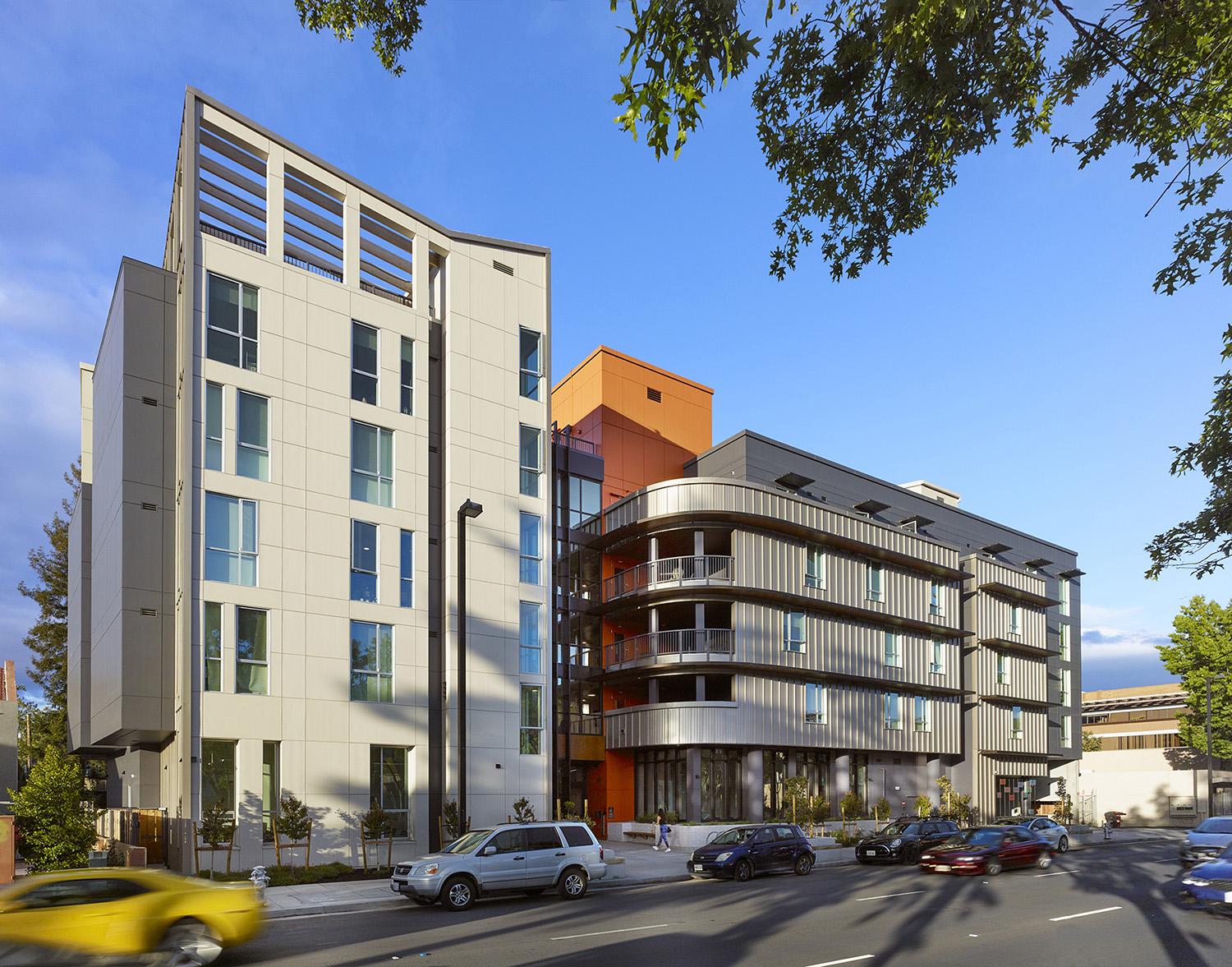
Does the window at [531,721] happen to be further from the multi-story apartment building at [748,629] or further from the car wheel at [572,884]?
the car wheel at [572,884]

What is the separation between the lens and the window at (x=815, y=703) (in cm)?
4316

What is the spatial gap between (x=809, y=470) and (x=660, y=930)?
36362 millimetres

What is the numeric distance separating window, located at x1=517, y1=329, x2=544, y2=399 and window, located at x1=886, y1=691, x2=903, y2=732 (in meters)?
25.6

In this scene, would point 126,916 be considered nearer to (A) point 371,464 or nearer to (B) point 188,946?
(B) point 188,946

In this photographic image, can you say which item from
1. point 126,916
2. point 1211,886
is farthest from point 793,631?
point 126,916

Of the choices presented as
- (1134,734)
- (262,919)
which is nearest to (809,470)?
(262,919)

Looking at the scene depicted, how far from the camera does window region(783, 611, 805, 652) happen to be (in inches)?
1674

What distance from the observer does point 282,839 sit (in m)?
26.4

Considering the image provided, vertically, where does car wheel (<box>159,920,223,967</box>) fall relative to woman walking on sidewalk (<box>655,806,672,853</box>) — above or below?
above

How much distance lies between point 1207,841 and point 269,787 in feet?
89.8

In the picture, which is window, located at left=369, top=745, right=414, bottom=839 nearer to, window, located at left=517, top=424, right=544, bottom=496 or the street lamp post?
the street lamp post

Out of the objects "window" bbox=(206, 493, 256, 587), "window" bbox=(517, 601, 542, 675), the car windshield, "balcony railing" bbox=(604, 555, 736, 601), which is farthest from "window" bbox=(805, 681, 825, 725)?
"window" bbox=(206, 493, 256, 587)

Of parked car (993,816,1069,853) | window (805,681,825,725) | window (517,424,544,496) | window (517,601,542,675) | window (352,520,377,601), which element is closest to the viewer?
window (352,520,377,601)

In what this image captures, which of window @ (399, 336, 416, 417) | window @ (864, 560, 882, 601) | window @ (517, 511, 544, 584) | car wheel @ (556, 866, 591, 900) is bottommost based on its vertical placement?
car wheel @ (556, 866, 591, 900)
